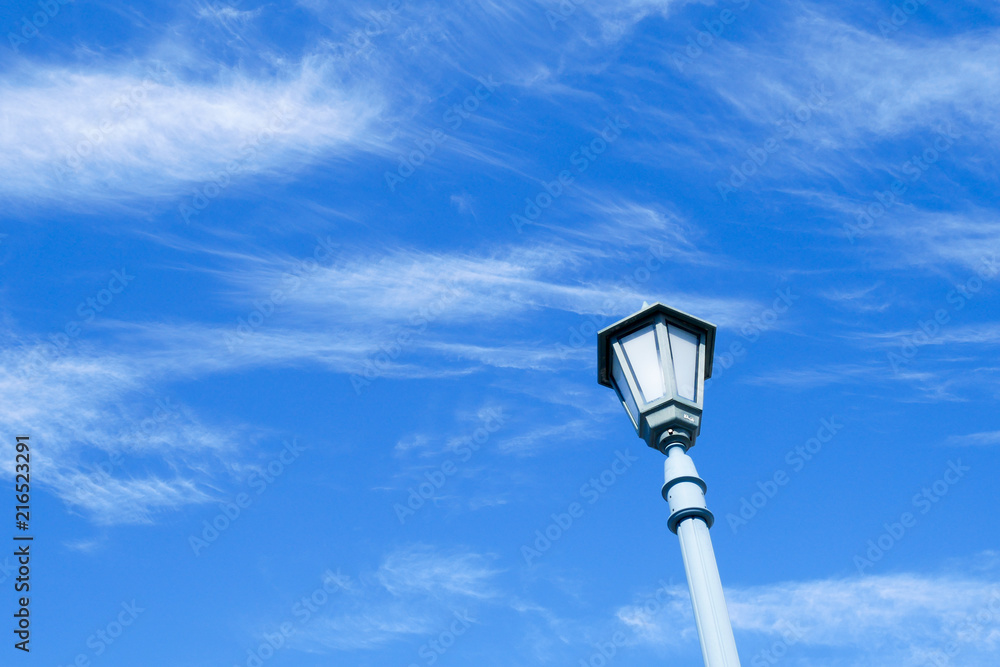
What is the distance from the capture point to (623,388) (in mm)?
4289

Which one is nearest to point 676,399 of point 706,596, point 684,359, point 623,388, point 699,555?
point 684,359

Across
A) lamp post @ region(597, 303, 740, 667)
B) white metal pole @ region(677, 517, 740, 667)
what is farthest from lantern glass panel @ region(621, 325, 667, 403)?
white metal pole @ region(677, 517, 740, 667)

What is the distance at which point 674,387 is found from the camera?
3977 millimetres

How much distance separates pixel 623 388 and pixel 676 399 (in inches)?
16.0

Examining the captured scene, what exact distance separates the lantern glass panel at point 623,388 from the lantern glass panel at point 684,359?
256 millimetres

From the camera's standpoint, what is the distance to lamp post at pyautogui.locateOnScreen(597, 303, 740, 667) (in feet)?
11.7

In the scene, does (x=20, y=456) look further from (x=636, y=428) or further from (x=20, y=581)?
(x=636, y=428)

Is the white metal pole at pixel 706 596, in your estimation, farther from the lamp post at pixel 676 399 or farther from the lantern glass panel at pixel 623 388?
the lantern glass panel at pixel 623 388

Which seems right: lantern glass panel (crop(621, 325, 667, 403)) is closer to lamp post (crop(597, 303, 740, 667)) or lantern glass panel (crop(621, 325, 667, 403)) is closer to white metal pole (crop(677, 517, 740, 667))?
lamp post (crop(597, 303, 740, 667))

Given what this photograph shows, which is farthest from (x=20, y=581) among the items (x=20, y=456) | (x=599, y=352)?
(x=599, y=352)

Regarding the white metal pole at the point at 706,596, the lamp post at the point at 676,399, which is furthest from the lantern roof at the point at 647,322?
the white metal pole at the point at 706,596

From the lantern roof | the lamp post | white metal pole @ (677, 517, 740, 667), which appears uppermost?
the lantern roof

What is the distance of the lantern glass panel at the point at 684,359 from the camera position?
4.03m

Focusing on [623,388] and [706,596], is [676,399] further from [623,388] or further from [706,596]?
[706,596]
